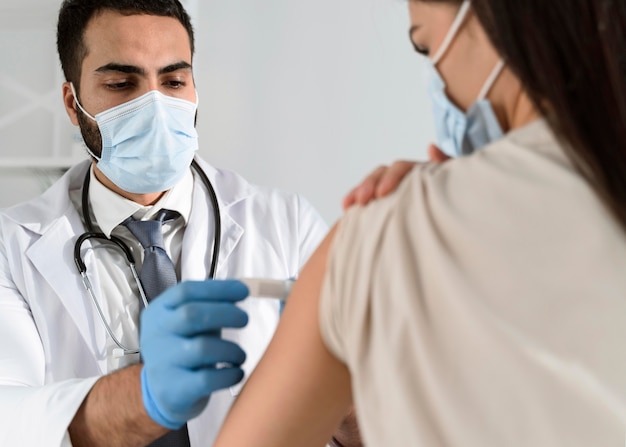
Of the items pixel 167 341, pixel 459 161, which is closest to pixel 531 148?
pixel 459 161

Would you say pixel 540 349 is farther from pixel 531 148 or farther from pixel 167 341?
pixel 167 341

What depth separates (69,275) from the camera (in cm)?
157

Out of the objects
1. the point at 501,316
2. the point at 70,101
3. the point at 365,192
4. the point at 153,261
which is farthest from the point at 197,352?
the point at 70,101

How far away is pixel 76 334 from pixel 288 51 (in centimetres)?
134

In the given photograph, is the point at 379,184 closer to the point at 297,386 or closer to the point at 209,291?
the point at 297,386

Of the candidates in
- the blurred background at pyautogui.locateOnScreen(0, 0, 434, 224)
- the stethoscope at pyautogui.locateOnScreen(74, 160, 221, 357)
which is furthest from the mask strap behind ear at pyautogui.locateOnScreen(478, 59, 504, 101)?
the blurred background at pyautogui.locateOnScreen(0, 0, 434, 224)

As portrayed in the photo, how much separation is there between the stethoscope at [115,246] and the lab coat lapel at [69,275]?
0.7 inches

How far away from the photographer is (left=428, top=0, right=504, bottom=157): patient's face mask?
2.15 feet

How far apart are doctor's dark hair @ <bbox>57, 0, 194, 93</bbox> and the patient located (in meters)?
1.38

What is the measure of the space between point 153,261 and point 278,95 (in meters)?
1.07

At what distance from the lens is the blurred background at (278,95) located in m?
2.39

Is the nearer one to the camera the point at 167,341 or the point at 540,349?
the point at 540,349

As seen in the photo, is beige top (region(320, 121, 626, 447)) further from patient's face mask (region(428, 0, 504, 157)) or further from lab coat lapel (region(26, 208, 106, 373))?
lab coat lapel (region(26, 208, 106, 373))

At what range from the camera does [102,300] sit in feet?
5.10
